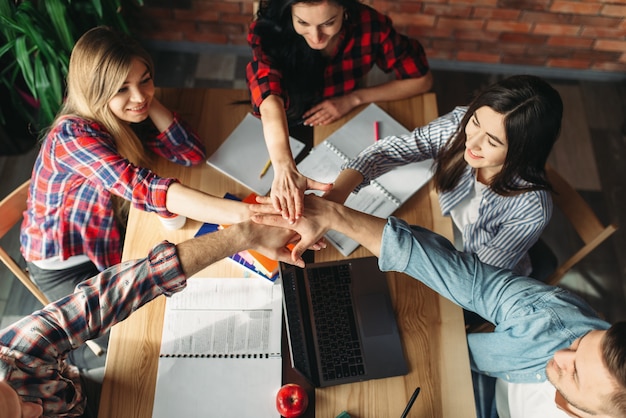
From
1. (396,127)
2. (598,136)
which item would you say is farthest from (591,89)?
(396,127)

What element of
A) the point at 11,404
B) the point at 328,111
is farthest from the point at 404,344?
the point at 11,404

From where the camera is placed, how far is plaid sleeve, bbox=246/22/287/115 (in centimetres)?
178

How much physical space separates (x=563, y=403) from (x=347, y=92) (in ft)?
4.05

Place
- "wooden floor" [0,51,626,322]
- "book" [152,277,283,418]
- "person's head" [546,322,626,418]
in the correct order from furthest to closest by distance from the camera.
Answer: "wooden floor" [0,51,626,322] → "book" [152,277,283,418] → "person's head" [546,322,626,418]

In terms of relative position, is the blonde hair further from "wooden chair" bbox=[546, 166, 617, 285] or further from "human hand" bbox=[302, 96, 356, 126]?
"wooden chair" bbox=[546, 166, 617, 285]

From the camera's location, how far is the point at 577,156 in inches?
111

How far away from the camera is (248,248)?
1.51 meters

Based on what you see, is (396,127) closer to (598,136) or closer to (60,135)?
(60,135)

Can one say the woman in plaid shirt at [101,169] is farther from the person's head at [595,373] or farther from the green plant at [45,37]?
the person's head at [595,373]

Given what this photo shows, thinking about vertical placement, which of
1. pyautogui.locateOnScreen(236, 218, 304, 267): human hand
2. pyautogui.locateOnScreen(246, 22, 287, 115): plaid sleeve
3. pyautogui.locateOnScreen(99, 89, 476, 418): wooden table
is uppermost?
pyautogui.locateOnScreen(246, 22, 287, 115): plaid sleeve

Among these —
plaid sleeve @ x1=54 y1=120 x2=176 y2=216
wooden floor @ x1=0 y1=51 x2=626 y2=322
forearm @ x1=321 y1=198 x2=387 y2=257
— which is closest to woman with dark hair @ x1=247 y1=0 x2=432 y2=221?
forearm @ x1=321 y1=198 x2=387 y2=257

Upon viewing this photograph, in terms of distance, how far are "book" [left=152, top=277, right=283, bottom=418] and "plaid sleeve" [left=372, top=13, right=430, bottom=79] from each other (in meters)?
0.95

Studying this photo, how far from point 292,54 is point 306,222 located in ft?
2.14

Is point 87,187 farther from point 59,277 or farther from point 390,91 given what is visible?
point 390,91
